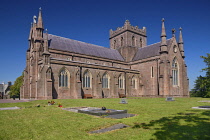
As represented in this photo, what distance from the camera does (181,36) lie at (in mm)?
46938

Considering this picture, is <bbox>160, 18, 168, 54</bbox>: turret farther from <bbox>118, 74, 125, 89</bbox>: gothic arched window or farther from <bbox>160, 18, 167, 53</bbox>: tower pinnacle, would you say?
<bbox>118, 74, 125, 89</bbox>: gothic arched window

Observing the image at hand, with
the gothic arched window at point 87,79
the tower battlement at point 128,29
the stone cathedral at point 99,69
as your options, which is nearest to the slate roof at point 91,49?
the stone cathedral at point 99,69

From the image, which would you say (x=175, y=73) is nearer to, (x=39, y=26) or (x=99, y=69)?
(x=99, y=69)

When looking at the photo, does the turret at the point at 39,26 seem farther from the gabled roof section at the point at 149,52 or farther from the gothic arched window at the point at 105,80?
the gabled roof section at the point at 149,52

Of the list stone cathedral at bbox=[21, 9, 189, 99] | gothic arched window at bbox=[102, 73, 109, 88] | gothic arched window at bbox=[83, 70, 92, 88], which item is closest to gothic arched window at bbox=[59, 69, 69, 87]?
stone cathedral at bbox=[21, 9, 189, 99]

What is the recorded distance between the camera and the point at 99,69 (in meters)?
39.0

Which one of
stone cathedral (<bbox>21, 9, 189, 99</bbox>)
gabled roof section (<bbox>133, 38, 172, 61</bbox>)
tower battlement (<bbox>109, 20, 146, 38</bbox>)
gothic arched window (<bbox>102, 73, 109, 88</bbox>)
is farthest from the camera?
tower battlement (<bbox>109, 20, 146, 38</bbox>)

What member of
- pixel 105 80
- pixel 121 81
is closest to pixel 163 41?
pixel 121 81

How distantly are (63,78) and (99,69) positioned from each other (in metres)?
9.11

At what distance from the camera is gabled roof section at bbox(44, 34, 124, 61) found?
39.3 metres

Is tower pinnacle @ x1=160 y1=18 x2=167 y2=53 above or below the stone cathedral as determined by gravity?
above

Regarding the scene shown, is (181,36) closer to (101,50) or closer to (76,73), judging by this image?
(101,50)

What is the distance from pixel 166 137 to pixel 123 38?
50.4m

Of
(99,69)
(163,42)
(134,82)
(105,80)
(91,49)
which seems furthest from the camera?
(134,82)
